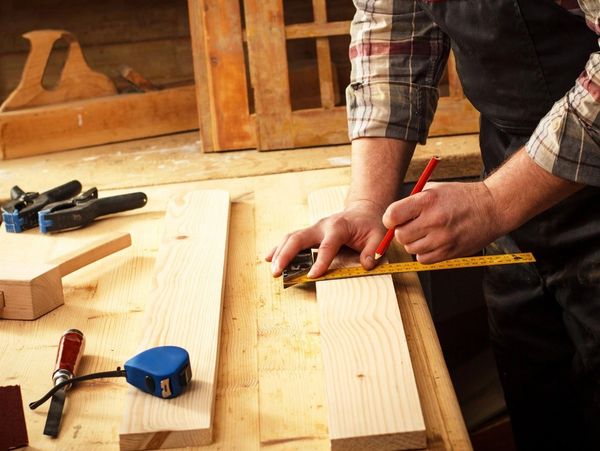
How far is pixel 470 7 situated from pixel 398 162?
1.16ft

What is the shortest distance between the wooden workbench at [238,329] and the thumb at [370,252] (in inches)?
2.5

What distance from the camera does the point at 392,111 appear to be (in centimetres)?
182

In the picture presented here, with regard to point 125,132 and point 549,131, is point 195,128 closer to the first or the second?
point 125,132

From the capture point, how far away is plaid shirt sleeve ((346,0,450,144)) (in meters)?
1.83

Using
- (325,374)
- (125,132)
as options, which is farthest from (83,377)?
(125,132)

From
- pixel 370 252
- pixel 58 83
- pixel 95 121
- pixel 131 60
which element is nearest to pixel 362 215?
pixel 370 252

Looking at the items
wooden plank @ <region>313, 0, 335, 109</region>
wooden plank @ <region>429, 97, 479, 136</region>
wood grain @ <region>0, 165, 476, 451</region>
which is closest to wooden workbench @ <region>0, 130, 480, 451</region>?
wood grain @ <region>0, 165, 476, 451</region>

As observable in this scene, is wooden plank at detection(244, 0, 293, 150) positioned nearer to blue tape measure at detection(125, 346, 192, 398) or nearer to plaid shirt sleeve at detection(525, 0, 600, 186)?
plaid shirt sleeve at detection(525, 0, 600, 186)

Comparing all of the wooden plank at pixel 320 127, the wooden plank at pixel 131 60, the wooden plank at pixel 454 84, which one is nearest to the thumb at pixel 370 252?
the wooden plank at pixel 320 127

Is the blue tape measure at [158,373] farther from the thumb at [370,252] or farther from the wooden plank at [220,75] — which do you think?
the wooden plank at [220,75]

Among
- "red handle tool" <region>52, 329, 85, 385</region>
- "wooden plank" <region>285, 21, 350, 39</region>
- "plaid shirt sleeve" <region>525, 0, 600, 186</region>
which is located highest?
"plaid shirt sleeve" <region>525, 0, 600, 186</region>

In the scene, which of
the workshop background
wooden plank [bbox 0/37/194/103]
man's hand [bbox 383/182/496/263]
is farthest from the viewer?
wooden plank [bbox 0/37/194/103]

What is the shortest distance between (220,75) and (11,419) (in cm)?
163

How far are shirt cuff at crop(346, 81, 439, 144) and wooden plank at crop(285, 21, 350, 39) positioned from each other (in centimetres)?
72
